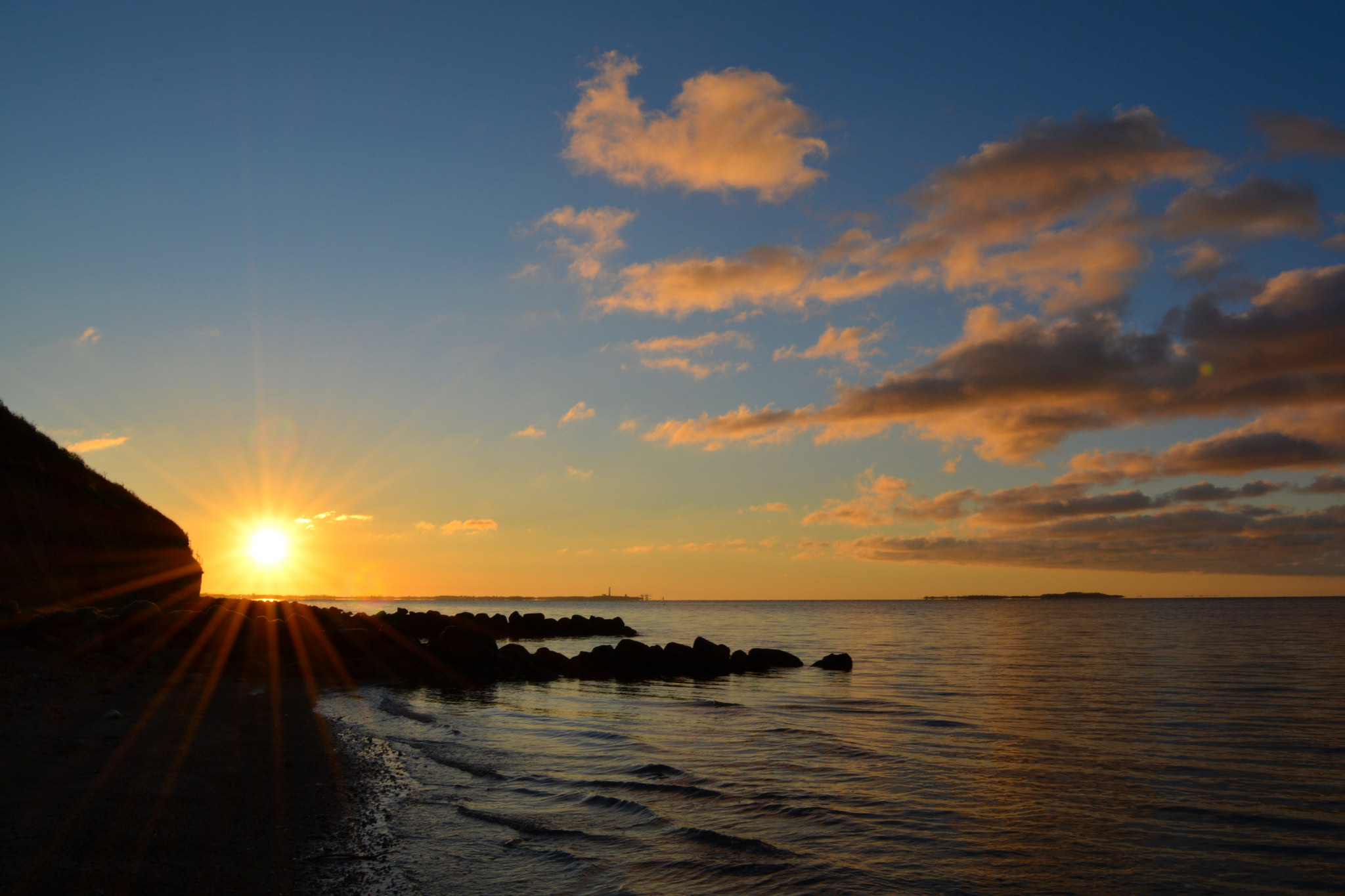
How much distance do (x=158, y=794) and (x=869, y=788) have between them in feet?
35.4

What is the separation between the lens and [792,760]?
15617mm

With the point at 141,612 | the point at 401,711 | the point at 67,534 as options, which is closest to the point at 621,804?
the point at 401,711

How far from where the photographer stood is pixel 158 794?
369 inches

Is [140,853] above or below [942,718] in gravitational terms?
above

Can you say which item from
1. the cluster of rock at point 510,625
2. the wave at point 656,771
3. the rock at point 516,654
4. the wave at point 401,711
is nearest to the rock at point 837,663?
the rock at point 516,654

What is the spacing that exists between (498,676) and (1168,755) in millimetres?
23676

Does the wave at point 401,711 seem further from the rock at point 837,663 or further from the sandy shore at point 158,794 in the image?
the rock at point 837,663

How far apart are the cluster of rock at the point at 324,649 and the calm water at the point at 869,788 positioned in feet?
13.2

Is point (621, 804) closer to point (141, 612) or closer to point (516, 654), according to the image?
point (141, 612)

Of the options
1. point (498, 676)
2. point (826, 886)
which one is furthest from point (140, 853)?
point (498, 676)

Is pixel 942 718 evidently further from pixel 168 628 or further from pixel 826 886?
pixel 168 628

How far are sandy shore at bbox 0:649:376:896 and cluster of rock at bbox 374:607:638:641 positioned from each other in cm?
3365

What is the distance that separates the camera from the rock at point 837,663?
36.7 meters

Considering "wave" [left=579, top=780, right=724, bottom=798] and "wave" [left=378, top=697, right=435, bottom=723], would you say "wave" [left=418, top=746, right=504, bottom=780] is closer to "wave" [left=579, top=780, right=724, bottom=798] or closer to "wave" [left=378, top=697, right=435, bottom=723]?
"wave" [left=579, top=780, right=724, bottom=798]
